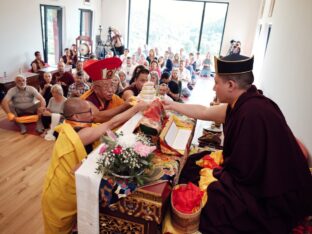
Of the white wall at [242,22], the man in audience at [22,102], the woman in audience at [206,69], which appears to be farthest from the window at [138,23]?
the man in audience at [22,102]

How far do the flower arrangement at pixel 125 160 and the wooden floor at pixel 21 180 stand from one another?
161 centimetres

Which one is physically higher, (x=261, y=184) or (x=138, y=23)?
(x=138, y=23)

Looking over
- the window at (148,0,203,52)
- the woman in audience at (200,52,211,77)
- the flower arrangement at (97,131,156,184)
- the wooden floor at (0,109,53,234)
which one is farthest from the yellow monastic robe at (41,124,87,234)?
the window at (148,0,203,52)

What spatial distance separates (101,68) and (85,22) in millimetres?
8442

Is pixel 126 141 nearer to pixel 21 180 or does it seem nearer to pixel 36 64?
pixel 21 180

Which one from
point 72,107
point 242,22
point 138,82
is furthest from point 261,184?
point 242,22

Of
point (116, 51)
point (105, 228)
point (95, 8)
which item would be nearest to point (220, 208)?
point (105, 228)

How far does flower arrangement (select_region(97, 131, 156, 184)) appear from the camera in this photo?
113 centimetres

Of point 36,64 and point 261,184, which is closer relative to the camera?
point 261,184

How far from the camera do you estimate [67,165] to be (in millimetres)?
1429

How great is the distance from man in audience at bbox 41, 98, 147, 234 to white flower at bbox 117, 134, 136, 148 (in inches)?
12.3

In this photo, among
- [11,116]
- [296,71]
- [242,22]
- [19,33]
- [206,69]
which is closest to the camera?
[296,71]

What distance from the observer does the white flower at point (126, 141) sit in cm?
118

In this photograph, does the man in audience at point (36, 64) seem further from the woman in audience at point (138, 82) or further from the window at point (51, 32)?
the woman in audience at point (138, 82)
